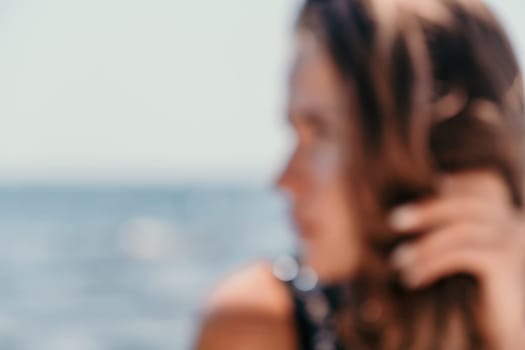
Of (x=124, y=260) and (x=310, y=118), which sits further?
(x=124, y=260)

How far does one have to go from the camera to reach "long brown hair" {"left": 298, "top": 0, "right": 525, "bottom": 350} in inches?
35.7

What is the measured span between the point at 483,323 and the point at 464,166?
157 mm

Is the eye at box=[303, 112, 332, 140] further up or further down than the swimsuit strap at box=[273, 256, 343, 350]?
further up

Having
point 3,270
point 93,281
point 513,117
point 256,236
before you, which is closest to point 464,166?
point 513,117

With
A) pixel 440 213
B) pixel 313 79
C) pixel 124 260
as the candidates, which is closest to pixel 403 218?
pixel 440 213

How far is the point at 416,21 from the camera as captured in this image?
0.91 m

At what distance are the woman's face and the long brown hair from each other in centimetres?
1

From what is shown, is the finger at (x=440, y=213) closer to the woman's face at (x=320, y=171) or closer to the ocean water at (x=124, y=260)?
the woman's face at (x=320, y=171)

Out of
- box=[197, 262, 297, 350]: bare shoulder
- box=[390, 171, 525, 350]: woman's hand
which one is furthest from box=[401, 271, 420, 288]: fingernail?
box=[197, 262, 297, 350]: bare shoulder

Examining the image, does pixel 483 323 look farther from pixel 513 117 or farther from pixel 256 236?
pixel 256 236

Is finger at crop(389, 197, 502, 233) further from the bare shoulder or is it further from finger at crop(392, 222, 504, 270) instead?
the bare shoulder

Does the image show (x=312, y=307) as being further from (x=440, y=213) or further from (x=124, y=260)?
(x=124, y=260)

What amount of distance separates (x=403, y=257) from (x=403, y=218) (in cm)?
4

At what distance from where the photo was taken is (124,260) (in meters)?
9.82
